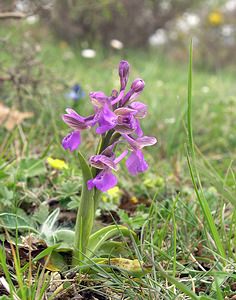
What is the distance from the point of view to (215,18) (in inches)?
341

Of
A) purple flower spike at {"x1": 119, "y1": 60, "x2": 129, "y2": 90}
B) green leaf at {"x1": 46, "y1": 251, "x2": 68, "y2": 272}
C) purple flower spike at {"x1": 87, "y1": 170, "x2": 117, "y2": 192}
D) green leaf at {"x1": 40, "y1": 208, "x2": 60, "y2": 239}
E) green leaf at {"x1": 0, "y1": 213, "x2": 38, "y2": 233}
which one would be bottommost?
green leaf at {"x1": 46, "y1": 251, "x2": 68, "y2": 272}

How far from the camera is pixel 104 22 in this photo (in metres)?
6.96

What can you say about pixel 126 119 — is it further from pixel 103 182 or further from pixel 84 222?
pixel 84 222

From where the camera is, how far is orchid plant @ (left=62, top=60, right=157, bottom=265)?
1077 millimetres

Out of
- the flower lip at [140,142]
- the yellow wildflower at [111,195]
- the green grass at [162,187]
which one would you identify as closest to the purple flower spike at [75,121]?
the flower lip at [140,142]

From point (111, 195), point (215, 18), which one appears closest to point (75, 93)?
point (111, 195)

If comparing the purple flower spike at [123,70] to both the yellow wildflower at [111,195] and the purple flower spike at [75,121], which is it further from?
the yellow wildflower at [111,195]

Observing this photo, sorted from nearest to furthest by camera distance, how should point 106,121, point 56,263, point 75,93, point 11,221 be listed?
point 106,121
point 56,263
point 11,221
point 75,93

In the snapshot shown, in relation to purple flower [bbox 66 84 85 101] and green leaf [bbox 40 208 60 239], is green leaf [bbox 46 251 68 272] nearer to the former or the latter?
green leaf [bbox 40 208 60 239]

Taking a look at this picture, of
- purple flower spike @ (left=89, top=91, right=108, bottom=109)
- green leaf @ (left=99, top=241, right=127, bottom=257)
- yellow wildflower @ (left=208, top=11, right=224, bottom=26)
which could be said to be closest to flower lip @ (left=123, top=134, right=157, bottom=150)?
purple flower spike @ (left=89, top=91, right=108, bottom=109)

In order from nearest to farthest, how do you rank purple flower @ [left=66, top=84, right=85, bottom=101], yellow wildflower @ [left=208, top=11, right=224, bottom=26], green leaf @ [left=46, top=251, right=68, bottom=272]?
green leaf @ [left=46, top=251, right=68, bottom=272], purple flower @ [left=66, top=84, right=85, bottom=101], yellow wildflower @ [left=208, top=11, right=224, bottom=26]

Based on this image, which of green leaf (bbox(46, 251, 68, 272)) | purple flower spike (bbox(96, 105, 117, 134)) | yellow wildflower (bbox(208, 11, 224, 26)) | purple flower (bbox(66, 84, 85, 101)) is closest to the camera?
purple flower spike (bbox(96, 105, 117, 134))

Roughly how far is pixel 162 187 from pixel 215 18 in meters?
7.44

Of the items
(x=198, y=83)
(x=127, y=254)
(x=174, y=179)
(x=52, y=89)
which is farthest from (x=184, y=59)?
(x=127, y=254)
